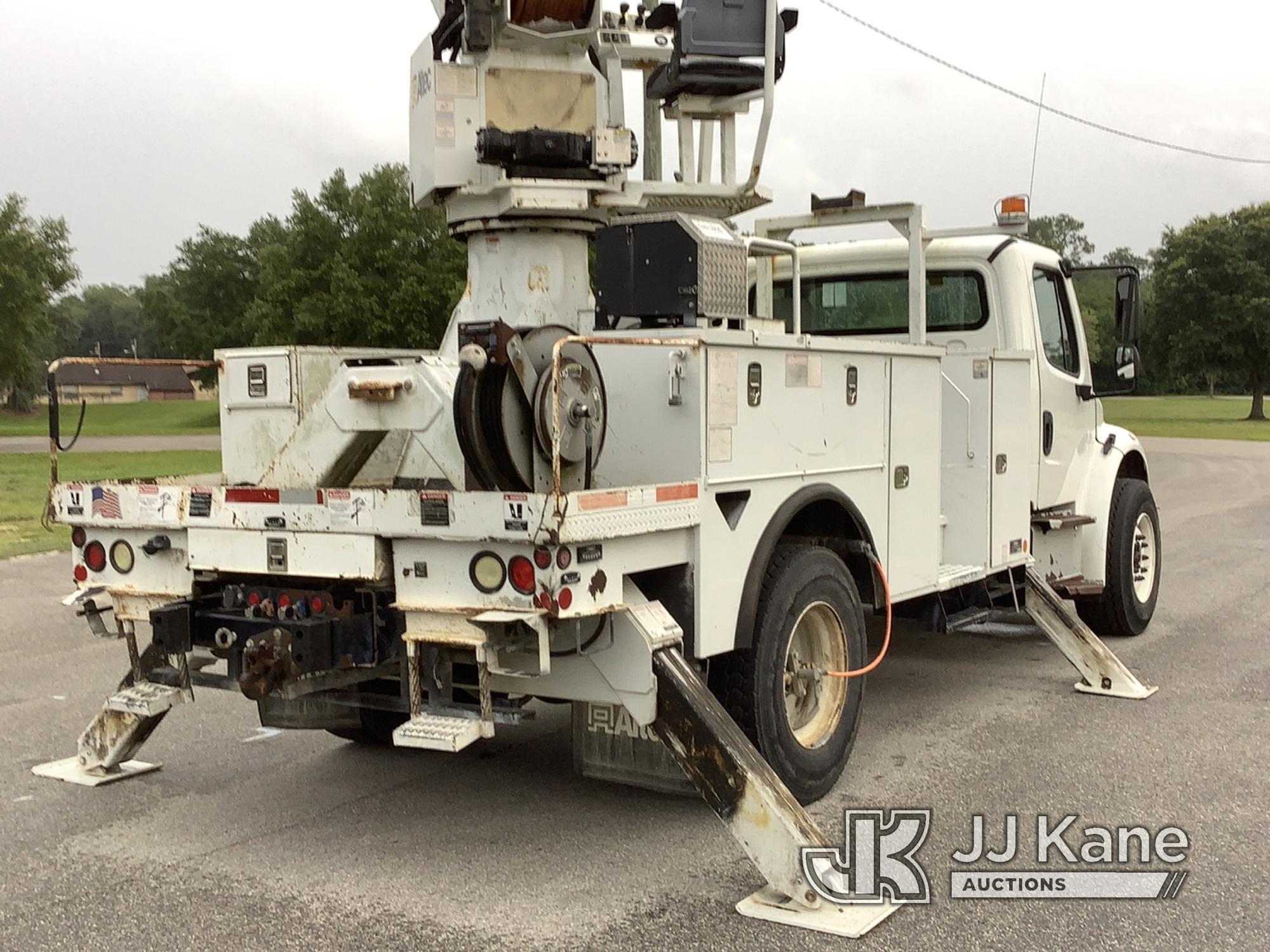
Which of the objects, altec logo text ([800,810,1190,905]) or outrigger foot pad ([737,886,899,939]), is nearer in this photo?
outrigger foot pad ([737,886,899,939])

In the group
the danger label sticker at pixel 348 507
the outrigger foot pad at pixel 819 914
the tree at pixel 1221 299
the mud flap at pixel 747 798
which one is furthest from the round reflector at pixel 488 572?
the tree at pixel 1221 299

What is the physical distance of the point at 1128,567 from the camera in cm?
845

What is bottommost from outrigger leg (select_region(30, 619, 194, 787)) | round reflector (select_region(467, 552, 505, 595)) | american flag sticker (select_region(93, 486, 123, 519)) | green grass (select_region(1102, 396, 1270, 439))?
green grass (select_region(1102, 396, 1270, 439))

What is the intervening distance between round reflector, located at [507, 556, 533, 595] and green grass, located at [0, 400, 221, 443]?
105 feet

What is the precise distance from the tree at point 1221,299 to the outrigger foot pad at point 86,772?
54068 millimetres

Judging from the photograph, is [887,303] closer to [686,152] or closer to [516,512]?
[686,152]

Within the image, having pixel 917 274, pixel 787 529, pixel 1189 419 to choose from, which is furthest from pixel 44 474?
pixel 1189 419

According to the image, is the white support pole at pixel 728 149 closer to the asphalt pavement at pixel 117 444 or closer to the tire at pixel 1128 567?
the tire at pixel 1128 567

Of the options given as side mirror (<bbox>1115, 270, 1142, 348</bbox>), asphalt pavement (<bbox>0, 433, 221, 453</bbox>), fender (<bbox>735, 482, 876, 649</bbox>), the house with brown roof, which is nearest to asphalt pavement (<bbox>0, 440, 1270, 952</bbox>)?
fender (<bbox>735, 482, 876, 649</bbox>)

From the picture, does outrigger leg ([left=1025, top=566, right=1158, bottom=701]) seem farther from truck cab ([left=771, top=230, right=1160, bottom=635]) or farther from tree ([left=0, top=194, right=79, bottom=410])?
tree ([left=0, top=194, right=79, bottom=410])

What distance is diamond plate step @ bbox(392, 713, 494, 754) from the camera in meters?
4.13

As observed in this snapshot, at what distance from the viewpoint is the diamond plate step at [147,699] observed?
4.95 meters

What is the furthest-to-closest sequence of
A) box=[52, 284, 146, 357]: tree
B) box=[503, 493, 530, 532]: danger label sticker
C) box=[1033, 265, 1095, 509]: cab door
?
box=[52, 284, 146, 357]: tree → box=[1033, 265, 1095, 509]: cab door → box=[503, 493, 530, 532]: danger label sticker

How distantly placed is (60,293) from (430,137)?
112ft
